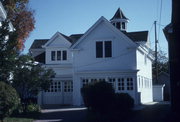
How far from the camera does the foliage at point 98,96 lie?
64.6 feet

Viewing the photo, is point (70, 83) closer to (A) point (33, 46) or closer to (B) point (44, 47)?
(B) point (44, 47)

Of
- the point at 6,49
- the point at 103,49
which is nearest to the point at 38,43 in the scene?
the point at 103,49

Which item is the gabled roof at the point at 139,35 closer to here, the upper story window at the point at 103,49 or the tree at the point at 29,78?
the upper story window at the point at 103,49

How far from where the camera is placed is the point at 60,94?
114ft

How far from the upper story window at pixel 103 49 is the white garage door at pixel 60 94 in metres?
4.61

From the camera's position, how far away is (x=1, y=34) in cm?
1692

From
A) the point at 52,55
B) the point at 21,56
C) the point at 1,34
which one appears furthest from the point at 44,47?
the point at 1,34

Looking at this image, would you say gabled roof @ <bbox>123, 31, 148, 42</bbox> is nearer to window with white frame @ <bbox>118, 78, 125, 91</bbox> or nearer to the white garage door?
window with white frame @ <bbox>118, 78, 125, 91</bbox>

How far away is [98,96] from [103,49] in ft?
43.1

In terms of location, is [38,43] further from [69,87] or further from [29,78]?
[29,78]

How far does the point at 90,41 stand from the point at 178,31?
A: 21807 millimetres

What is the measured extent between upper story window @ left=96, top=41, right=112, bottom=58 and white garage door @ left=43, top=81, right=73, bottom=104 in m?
4.61

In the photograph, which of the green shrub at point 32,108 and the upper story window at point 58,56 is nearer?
the green shrub at point 32,108

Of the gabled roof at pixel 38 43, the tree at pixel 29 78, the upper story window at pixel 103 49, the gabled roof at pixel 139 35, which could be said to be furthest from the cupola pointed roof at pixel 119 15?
the tree at pixel 29 78
